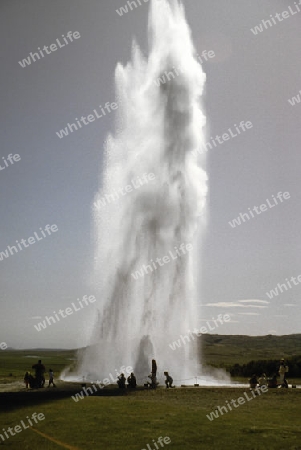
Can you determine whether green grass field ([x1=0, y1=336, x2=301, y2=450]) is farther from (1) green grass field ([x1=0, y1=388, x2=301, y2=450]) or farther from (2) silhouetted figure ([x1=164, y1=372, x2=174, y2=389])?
(2) silhouetted figure ([x1=164, y1=372, x2=174, y2=389])

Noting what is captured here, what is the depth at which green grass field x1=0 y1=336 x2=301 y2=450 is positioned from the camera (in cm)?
1327

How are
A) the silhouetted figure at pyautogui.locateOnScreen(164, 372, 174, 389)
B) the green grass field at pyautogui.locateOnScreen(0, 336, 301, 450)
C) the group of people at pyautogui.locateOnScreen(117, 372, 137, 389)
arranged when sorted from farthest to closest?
the silhouetted figure at pyautogui.locateOnScreen(164, 372, 174, 389) → the group of people at pyautogui.locateOnScreen(117, 372, 137, 389) → the green grass field at pyautogui.locateOnScreen(0, 336, 301, 450)

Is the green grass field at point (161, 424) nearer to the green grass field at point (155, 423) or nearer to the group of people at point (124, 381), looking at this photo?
the green grass field at point (155, 423)

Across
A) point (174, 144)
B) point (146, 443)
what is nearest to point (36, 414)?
point (146, 443)

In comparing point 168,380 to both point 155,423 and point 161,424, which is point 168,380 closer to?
point 155,423

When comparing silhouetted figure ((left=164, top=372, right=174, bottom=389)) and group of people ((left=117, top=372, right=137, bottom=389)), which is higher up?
group of people ((left=117, top=372, right=137, bottom=389))

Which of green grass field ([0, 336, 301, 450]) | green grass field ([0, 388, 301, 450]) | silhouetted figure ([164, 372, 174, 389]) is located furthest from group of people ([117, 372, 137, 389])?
green grass field ([0, 388, 301, 450])

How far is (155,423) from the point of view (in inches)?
641

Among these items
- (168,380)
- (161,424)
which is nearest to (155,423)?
(161,424)

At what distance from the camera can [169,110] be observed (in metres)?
48.2

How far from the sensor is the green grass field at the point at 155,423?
13273mm

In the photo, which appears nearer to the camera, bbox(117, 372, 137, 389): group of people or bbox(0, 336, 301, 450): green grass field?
bbox(0, 336, 301, 450): green grass field

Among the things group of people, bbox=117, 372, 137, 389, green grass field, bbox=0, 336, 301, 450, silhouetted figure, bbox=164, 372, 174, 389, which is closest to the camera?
green grass field, bbox=0, 336, 301, 450

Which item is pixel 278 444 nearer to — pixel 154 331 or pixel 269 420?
pixel 269 420
